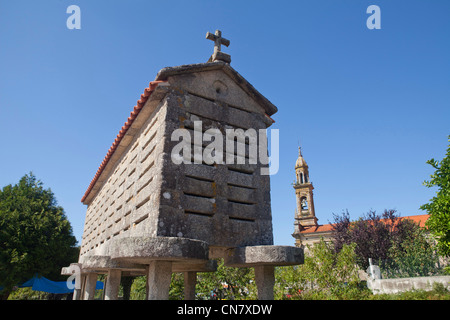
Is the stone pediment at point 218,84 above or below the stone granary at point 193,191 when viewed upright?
above

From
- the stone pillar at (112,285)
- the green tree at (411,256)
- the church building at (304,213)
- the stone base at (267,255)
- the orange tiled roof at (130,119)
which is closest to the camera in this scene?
the stone base at (267,255)

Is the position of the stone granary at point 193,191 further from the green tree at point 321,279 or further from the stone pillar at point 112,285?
the green tree at point 321,279

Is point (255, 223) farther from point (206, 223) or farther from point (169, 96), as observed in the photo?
point (169, 96)

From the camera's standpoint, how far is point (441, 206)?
32.4ft

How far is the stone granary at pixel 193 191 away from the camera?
362 cm

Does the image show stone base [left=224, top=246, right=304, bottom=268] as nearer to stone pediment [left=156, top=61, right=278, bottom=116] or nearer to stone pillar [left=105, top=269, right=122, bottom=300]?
stone pediment [left=156, top=61, right=278, bottom=116]

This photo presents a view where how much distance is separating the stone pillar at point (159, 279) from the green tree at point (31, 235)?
17.2 metres

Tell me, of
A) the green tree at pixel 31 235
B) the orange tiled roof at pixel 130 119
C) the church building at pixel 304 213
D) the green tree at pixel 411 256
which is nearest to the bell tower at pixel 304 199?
the church building at pixel 304 213

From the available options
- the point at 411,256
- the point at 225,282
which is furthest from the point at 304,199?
the point at 225,282

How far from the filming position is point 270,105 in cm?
552

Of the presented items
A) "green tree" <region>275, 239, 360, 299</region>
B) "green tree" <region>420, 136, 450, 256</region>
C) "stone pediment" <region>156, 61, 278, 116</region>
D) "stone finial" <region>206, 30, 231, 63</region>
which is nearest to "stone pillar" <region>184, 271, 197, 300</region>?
"stone pediment" <region>156, 61, 278, 116</region>

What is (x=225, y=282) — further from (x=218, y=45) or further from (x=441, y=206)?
(x=218, y=45)

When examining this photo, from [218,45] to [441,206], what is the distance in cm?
936
